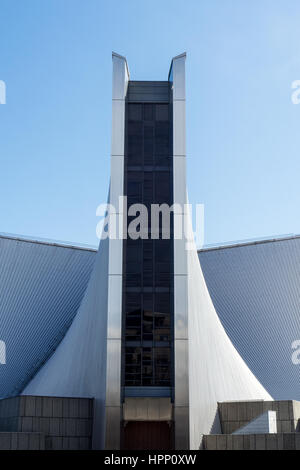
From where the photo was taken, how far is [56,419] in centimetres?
2502

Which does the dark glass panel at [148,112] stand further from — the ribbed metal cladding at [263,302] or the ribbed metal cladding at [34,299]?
the ribbed metal cladding at [263,302]

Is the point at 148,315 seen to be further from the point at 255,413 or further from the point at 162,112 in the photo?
the point at 162,112

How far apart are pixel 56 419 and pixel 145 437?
340 cm

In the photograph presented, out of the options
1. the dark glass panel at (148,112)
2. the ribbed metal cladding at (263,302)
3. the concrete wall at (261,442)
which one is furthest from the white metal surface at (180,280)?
the ribbed metal cladding at (263,302)

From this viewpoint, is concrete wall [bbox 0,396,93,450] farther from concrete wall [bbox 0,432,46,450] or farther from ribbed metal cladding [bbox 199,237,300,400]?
ribbed metal cladding [bbox 199,237,300,400]

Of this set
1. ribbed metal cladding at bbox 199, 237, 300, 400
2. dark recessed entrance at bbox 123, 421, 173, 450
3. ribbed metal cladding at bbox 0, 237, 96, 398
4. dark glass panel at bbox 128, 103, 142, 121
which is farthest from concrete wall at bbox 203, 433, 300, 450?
ribbed metal cladding at bbox 0, 237, 96, 398

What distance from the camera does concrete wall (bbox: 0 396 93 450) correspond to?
2473cm

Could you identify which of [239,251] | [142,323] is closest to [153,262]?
[142,323]

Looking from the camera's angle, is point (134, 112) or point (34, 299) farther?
point (34, 299)

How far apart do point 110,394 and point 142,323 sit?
2739 millimetres

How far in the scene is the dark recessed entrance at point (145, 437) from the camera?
23719 mm

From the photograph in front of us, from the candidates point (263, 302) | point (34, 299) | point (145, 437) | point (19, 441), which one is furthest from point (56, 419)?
point (263, 302)

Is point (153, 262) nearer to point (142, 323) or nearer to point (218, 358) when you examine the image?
point (142, 323)

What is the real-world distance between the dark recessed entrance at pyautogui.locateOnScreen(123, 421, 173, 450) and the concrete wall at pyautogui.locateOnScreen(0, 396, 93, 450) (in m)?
2.00
